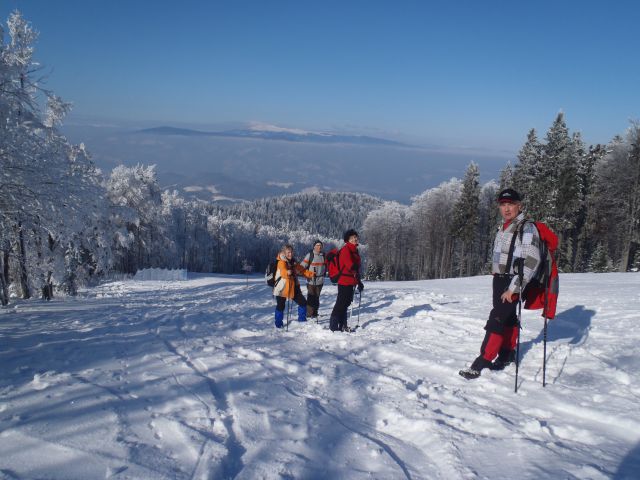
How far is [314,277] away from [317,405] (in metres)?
5.77

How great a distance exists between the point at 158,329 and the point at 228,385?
4691 millimetres

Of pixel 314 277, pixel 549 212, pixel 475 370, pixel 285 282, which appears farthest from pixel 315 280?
pixel 549 212

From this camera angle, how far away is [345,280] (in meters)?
8.99

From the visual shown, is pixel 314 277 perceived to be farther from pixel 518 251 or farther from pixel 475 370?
pixel 518 251

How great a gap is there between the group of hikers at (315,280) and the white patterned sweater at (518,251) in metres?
3.55

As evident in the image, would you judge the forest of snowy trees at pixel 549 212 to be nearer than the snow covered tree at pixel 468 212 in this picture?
Yes

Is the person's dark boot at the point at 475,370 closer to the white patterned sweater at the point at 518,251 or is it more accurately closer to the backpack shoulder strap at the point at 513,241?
the white patterned sweater at the point at 518,251

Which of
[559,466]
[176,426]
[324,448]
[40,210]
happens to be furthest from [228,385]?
[40,210]

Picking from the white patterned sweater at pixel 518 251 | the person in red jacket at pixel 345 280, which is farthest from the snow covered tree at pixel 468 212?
the white patterned sweater at pixel 518 251

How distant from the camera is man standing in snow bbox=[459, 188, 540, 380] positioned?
18.1 feet

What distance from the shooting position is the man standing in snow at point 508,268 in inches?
217

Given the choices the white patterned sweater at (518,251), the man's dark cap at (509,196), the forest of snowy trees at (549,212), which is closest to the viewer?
the white patterned sweater at (518,251)

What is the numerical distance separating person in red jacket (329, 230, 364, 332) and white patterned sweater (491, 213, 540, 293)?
3549 millimetres

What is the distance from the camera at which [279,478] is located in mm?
3398
